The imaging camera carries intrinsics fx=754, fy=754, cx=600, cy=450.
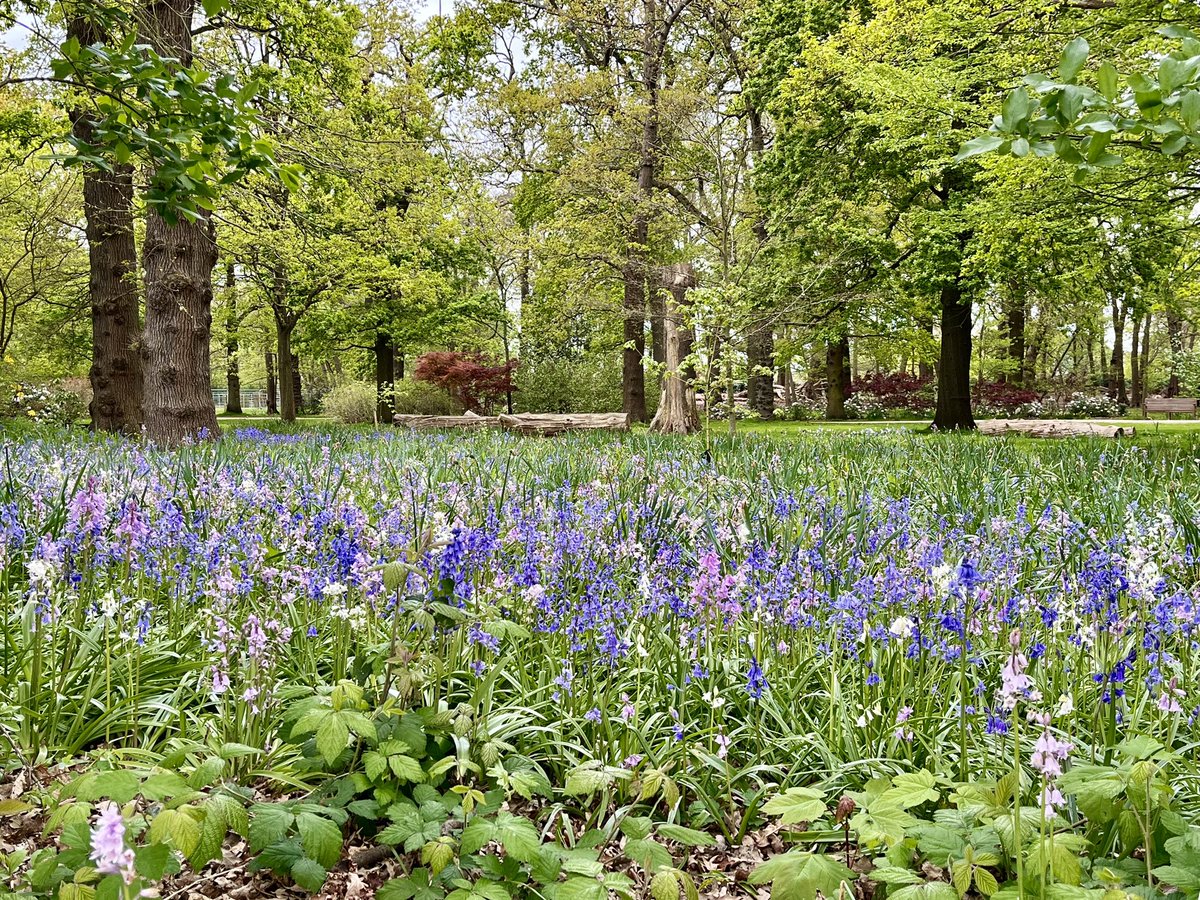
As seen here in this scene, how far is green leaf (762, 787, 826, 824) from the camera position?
1533 millimetres

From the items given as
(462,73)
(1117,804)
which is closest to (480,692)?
(1117,804)

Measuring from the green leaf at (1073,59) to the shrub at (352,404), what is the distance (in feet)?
82.5

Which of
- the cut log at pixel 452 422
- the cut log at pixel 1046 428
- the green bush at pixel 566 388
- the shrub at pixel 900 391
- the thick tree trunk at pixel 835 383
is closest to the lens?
the cut log at pixel 1046 428

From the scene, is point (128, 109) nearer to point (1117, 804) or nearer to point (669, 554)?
point (669, 554)

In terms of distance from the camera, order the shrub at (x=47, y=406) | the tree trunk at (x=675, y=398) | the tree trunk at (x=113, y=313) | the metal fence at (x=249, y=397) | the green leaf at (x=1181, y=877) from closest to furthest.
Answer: the green leaf at (x=1181, y=877)
the tree trunk at (x=113, y=313)
the tree trunk at (x=675, y=398)
the shrub at (x=47, y=406)
the metal fence at (x=249, y=397)

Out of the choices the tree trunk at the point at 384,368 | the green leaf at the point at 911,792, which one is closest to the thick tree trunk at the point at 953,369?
the tree trunk at the point at 384,368

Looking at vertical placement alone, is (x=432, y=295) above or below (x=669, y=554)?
A: above

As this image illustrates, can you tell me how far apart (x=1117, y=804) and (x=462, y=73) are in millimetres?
24261

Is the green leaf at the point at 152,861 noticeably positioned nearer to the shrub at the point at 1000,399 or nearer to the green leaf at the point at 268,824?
the green leaf at the point at 268,824

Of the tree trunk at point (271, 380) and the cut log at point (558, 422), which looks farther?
the tree trunk at point (271, 380)

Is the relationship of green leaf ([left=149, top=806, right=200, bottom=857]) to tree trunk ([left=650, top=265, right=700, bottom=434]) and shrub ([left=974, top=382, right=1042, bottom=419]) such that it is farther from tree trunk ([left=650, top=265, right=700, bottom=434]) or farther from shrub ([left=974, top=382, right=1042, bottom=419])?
shrub ([left=974, top=382, right=1042, bottom=419])

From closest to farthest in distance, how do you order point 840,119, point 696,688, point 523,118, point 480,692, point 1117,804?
point 1117,804
point 480,692
point 696,688
point 840,119
point 523,118

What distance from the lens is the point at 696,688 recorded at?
2643mm

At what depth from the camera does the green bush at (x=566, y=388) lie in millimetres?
26766
